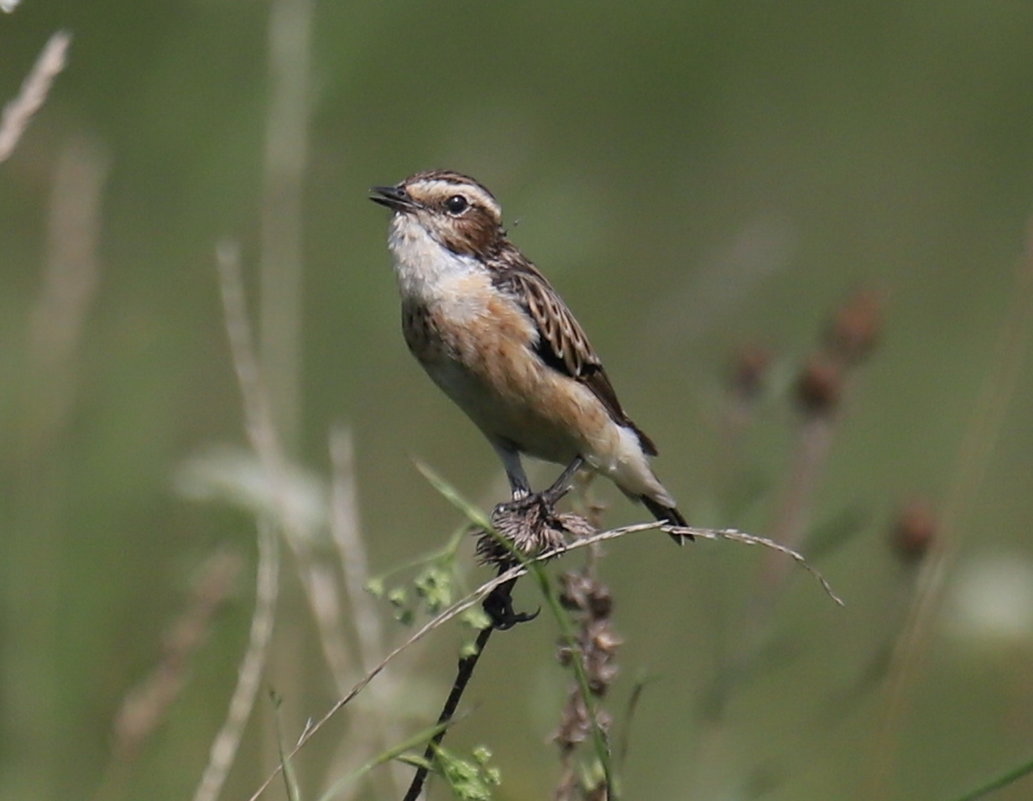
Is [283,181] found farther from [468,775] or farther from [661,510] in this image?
[468,775]

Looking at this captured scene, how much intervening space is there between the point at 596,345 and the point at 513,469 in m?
3.69

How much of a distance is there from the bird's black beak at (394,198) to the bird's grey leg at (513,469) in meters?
0.62

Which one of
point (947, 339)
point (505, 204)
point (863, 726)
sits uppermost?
point (947, 339)

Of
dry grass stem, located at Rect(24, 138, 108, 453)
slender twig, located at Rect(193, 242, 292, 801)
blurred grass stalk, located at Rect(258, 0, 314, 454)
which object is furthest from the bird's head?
dry grass stem, located at Rect(24, 138, 108, 453)

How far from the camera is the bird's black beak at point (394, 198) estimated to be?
4949mm

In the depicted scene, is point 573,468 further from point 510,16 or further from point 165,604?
point 510,16

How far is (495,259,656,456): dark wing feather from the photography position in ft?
16.1

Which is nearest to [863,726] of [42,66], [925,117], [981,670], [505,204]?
[981,670]

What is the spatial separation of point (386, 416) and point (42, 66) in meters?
4.77

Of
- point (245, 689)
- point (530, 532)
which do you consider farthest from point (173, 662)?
point (530, 532)

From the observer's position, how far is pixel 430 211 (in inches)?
197

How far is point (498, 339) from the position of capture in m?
4.77

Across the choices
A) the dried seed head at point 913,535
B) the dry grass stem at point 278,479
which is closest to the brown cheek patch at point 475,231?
the dry grass stem at point 278,479

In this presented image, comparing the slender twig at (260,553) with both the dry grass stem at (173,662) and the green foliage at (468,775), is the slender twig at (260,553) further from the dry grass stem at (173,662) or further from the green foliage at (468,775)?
the green foliage at (468,775)
